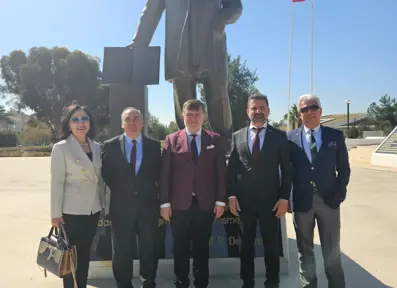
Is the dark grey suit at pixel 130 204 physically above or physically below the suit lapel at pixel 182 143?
below

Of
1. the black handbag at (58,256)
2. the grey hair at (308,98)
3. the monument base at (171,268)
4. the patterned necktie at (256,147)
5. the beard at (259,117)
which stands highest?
the grey hair at (308,98)

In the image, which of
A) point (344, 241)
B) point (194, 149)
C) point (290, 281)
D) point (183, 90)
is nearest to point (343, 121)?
point (344, 241)

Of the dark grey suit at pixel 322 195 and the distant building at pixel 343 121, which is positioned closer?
the dark grey suit at pixel 322 195

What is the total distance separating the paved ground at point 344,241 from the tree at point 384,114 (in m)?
48.5

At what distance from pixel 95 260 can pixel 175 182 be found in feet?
4.28

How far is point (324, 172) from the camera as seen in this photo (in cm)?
262

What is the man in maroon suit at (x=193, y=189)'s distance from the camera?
2.64 metres

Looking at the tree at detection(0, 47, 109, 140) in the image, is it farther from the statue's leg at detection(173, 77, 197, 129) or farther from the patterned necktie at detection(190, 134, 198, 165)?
the patterned necktie at detection(190, 134, 198, 165)

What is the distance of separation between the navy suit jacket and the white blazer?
5.08ft

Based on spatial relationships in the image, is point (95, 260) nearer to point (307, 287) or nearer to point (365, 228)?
point (307, 287)

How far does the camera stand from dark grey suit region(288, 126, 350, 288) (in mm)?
2617

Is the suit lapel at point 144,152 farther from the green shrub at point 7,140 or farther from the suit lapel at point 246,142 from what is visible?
the green shrub at point 7,140

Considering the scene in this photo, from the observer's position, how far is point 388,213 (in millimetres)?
6027

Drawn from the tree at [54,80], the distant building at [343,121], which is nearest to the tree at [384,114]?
the distant building at [343,121]
